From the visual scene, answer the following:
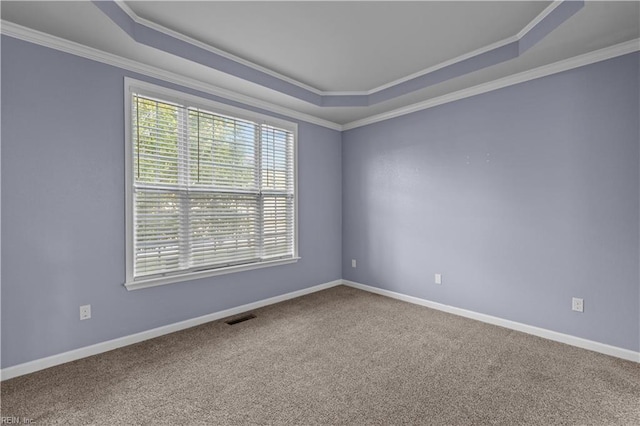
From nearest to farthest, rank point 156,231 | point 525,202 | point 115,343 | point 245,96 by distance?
point 115,343 → point 156,231 → point 525,202 → point 245,96

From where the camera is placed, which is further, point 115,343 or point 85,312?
point 115,343

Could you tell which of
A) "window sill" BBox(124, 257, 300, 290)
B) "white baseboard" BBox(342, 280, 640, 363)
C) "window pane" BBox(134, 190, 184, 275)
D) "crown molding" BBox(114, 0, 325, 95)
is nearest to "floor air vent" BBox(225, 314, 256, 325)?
"window sill" BBox(124, 257, 300, 290)

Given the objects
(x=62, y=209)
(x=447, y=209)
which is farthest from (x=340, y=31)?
(x=62, y=209)

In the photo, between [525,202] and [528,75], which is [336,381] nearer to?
[525,202]

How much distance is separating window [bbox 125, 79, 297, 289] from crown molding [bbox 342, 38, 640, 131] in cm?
166

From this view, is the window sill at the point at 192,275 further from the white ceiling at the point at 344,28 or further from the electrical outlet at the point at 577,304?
the electrical outlet at the point at 577,304

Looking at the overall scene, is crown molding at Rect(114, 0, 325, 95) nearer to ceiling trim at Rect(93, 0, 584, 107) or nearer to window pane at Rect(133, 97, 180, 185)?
ceiling trim at Rect(93, 0, 584, 107)

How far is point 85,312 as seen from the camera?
2.46 metres

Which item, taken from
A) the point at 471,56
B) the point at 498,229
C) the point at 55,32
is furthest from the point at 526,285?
the point at 55,32

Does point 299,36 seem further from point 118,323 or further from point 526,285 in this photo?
point 526,285

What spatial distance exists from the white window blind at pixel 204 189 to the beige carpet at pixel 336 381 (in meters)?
0.87

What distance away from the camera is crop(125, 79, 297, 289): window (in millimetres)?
2763

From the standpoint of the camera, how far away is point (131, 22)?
7.57 feet

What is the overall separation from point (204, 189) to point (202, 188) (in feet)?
0.08
